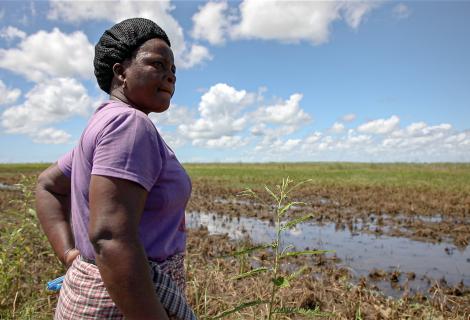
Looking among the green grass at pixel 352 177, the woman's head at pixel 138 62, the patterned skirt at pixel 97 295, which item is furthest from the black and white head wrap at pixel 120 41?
the green grass at pixel 352 177

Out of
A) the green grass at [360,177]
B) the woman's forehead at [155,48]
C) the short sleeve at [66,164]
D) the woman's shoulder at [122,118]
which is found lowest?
the green grass at [360,177]

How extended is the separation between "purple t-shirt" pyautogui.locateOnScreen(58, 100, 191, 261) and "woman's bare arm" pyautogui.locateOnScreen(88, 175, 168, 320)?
44 millimetres

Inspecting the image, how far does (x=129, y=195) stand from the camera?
3.68 ft

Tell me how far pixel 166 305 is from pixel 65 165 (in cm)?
87

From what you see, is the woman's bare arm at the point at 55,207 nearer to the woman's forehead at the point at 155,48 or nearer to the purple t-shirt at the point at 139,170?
the purple t-shirt at the point at 139,170

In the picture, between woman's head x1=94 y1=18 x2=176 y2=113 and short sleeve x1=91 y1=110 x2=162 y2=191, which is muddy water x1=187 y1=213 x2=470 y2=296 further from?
short sleeve x1=91 y1=110 x2=162 y2=191

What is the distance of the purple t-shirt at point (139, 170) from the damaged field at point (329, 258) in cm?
37

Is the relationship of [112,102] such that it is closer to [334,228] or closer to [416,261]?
[416,261]

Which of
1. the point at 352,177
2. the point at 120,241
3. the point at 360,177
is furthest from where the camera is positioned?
the point at 360,177

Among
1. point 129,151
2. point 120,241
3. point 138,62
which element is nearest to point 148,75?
point 138,62

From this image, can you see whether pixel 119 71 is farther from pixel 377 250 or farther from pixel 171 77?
pixel 377 250

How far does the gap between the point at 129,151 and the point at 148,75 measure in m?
0.39

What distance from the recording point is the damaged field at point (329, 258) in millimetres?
3871

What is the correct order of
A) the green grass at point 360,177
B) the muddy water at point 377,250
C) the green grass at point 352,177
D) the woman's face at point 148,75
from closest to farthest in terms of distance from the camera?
1. the woman's face at point 148,75
2. the muddy water at point 377,250
3. the green grass at point 360,177
4. the green grass at point 352,177
